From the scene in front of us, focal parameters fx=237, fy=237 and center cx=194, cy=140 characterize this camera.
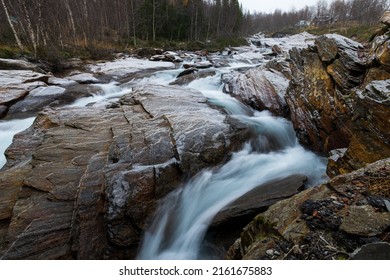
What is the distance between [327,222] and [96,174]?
379cm

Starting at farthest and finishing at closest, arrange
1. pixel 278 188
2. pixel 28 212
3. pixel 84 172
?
pixel 278 188 < pixel 84 172 < pixel 28 212

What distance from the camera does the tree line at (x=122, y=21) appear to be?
23484 mm

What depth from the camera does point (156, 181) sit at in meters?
4.57

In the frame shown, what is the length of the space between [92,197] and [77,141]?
172 cm

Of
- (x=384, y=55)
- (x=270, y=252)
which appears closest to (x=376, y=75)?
(x=384, y=55)

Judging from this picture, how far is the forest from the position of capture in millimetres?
19578

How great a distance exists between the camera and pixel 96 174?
443 centimetres

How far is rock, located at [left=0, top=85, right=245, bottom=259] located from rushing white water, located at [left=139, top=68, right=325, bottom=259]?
10.8 inches

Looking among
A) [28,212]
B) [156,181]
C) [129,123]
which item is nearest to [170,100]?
[129,123]

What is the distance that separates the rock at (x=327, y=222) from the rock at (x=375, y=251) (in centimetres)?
12

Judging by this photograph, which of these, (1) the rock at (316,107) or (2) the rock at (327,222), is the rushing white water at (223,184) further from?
(2) the rock at (327,222)

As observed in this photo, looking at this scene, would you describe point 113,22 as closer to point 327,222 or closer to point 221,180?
point 221,180

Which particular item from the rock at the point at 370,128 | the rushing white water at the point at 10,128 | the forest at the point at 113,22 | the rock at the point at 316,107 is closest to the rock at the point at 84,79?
the rushing white water at the point at 10,128

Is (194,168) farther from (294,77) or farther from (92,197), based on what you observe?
(294,77)
